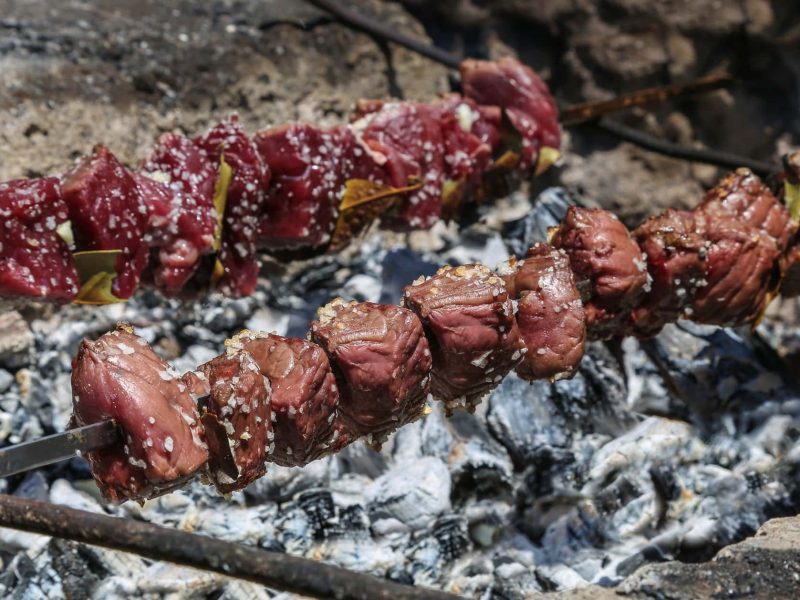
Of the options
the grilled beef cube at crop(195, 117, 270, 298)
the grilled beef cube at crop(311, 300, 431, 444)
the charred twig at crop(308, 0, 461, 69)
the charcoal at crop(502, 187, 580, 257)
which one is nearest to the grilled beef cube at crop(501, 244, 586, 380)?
the grilled beef cube at crop(311, 300, 431, 444)

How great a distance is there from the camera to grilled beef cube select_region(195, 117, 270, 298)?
2848mm

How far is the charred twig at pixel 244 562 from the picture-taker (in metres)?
1.62

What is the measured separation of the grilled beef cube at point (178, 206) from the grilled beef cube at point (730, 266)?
4.67 feet

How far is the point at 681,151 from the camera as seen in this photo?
389 cm

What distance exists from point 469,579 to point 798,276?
140 cm

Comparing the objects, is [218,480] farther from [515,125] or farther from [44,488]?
[515,125]

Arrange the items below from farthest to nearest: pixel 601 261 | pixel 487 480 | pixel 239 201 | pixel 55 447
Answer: pixel 487 480, pixel 239 201, pixel 601 261, pixel 55 447

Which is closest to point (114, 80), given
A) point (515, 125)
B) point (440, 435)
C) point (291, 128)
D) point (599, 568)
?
point (291, 128)

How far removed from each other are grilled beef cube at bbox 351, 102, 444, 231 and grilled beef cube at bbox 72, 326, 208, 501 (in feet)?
4.56

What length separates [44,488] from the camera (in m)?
2.90

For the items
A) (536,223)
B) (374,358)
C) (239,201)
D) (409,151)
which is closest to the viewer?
(374,358)

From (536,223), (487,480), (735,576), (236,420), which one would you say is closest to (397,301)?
(536,223)

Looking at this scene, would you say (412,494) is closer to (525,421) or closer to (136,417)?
(525,421)

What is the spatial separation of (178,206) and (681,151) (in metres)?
2.13
